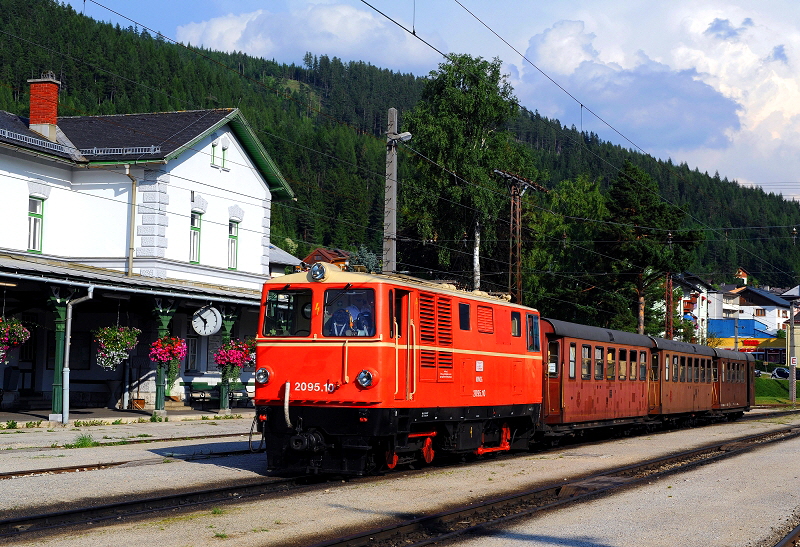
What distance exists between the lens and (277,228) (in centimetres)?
11956

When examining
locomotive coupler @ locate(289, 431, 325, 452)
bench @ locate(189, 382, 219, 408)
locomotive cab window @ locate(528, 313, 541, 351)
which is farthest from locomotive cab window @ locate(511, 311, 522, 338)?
bench @ locate(189, 382, 219, 408)

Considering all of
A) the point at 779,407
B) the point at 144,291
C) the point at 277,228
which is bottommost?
the point at 779,407

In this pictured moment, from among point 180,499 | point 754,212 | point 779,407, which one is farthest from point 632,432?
point 754,212

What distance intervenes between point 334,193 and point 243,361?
3690 inches

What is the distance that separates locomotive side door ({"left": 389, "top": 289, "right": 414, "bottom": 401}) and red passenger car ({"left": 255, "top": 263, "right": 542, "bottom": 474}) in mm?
15

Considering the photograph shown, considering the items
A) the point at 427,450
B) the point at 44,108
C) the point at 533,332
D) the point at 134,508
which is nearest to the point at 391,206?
the point at 533,332

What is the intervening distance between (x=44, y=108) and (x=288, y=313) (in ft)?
72.5

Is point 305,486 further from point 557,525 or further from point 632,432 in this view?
point 632,432

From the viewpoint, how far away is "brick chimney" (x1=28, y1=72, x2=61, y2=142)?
105 feet

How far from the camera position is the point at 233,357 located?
2911 centimetres

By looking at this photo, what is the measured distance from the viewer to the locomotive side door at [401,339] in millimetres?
13414

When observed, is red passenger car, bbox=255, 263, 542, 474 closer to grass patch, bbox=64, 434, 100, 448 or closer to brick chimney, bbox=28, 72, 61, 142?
grass patch, bbox=64, 434, 100, 448

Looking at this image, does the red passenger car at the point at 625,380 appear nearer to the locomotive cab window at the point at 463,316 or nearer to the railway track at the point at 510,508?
the railway track at the point at 510,508

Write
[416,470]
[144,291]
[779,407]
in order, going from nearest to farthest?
[416,470] → [144,291] → [779,407]
